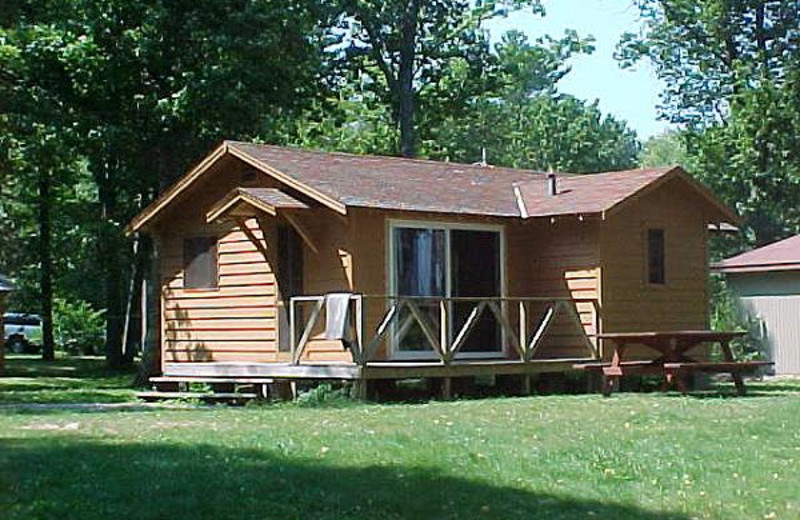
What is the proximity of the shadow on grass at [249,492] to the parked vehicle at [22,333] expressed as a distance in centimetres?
4148

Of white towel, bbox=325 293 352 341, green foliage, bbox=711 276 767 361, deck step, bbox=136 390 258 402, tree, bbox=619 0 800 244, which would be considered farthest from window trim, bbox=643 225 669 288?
tree, bbox=619 0 800 244

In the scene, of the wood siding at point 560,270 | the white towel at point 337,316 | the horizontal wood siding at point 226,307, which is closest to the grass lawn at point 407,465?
the white towel at point 337,316

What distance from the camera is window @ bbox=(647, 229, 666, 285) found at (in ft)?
69.7

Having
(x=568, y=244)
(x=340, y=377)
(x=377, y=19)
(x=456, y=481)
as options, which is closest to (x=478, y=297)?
(x=568, y=244)

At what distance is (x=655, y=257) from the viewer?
2144cm

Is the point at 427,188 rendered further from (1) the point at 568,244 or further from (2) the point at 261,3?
(2) the point at 261,3

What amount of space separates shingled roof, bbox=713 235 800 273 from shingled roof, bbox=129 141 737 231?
5489mm

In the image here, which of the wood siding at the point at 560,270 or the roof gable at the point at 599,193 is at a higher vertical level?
the roof gable at the point at 599,193

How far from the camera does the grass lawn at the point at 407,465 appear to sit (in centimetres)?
907

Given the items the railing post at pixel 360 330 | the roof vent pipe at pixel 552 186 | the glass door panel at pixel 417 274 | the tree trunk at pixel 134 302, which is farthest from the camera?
the tree trunk at pixel 134 302

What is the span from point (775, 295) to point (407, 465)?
63.3ft

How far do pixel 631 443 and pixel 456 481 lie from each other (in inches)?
108

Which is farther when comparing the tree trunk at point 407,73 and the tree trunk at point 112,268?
the tree trunk at point 407,73

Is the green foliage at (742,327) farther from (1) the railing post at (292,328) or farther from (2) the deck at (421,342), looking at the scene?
(1) the railing post at (292,328)
